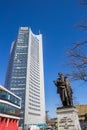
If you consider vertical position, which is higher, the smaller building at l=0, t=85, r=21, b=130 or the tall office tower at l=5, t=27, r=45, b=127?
the tall office tower at l=5, t=27, r=45, b=127

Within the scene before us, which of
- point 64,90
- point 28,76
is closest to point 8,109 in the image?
point 64,90

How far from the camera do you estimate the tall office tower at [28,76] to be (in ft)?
465

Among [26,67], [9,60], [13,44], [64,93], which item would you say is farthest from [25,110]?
[64,93]

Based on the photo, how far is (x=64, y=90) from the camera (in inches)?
453

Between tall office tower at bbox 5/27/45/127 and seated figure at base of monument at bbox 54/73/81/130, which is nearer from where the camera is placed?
seated figure at base of monument at bbox 54/73/81/130

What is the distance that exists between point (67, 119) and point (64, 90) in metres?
1.69

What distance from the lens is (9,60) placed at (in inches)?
7032

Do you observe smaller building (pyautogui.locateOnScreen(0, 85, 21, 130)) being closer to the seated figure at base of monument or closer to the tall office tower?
the seated figure at base of monument

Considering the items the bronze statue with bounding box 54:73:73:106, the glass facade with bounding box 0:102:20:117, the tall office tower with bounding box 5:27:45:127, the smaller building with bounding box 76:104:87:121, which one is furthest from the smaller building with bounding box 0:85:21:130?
the tall office tower with bounding box 5:27:45:127

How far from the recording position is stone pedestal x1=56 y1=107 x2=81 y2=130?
10.6m

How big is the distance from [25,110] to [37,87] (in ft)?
121

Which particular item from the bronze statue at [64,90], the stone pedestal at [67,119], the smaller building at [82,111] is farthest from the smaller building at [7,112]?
the stone pedestal at [67,119]

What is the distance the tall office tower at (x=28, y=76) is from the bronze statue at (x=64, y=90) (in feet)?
391

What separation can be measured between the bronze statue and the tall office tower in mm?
119311
